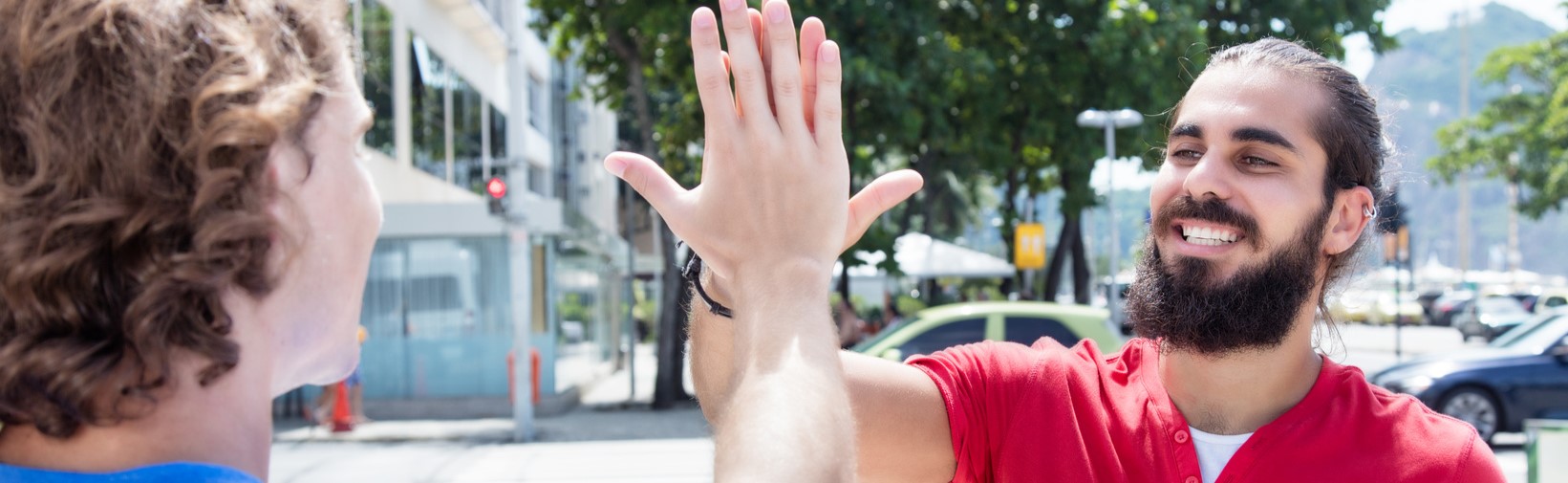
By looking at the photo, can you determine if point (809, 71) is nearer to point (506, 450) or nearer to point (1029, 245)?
point (506, 450)

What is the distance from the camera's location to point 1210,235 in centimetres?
219

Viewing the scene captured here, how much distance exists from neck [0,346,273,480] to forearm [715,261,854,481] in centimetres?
43

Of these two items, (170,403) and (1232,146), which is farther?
(1232,146)

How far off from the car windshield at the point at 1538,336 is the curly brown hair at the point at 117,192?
43.4 feet

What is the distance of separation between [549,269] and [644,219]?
2095cm

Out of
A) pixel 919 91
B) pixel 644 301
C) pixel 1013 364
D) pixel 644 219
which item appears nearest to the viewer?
pixel 1013 364

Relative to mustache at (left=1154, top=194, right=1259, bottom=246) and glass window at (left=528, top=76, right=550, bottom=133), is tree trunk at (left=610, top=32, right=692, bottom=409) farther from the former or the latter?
mustache at (left=1154, top=194, right=1259, bottom=246)

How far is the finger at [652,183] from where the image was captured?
1339 millimetres

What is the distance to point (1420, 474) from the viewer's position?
6.43 feet

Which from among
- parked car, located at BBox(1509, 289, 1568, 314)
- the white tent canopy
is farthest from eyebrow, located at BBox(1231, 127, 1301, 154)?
parked car, located at BBox(1509, 289, 1568, 314)

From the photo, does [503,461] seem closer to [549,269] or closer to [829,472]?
[549,269]

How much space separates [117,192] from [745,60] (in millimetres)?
545

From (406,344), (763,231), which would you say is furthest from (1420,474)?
(406,344)

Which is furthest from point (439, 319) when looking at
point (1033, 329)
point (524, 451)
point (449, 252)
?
point (1033, 329)
